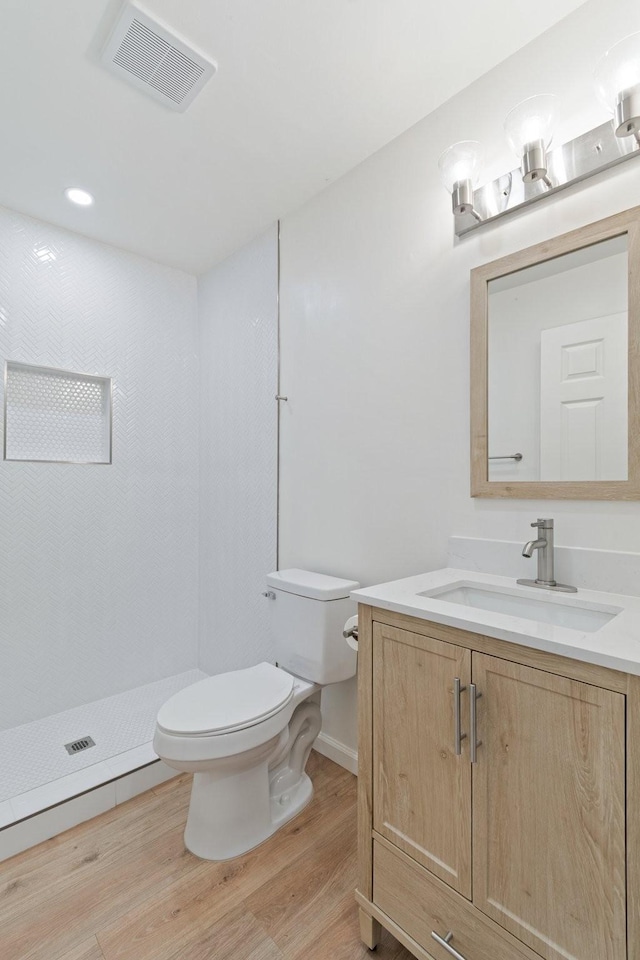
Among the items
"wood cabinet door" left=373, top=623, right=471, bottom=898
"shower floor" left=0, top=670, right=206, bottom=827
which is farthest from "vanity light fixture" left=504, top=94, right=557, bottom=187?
"shower floor" left=0, top=670, right=206, bottom=827

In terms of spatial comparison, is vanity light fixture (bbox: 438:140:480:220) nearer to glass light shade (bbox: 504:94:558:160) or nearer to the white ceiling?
glass light shade (bbox: 504:94:558:160)

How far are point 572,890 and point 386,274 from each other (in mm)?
1737

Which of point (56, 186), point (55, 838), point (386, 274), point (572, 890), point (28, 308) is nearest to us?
point (572, 890)

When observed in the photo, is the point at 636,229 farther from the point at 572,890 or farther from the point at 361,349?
the point at 572,890

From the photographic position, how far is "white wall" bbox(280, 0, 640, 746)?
1.19 meters

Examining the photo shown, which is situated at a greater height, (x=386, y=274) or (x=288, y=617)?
(x=386, y=274)

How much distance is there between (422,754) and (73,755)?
5.26ft

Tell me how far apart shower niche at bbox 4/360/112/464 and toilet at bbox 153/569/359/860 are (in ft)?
4.30

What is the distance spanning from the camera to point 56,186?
6.20 feet

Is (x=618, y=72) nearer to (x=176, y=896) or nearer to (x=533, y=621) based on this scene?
(x=533, y=621)

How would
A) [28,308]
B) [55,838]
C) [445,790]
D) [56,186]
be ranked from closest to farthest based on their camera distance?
[445,790] < [55,838] < [56,186] < [28,308]

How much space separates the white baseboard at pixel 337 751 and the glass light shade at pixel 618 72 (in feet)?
7.10

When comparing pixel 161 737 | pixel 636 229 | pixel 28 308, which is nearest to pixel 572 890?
pixel 161 737

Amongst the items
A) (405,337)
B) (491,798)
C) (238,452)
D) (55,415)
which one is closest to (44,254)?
(55,415)
